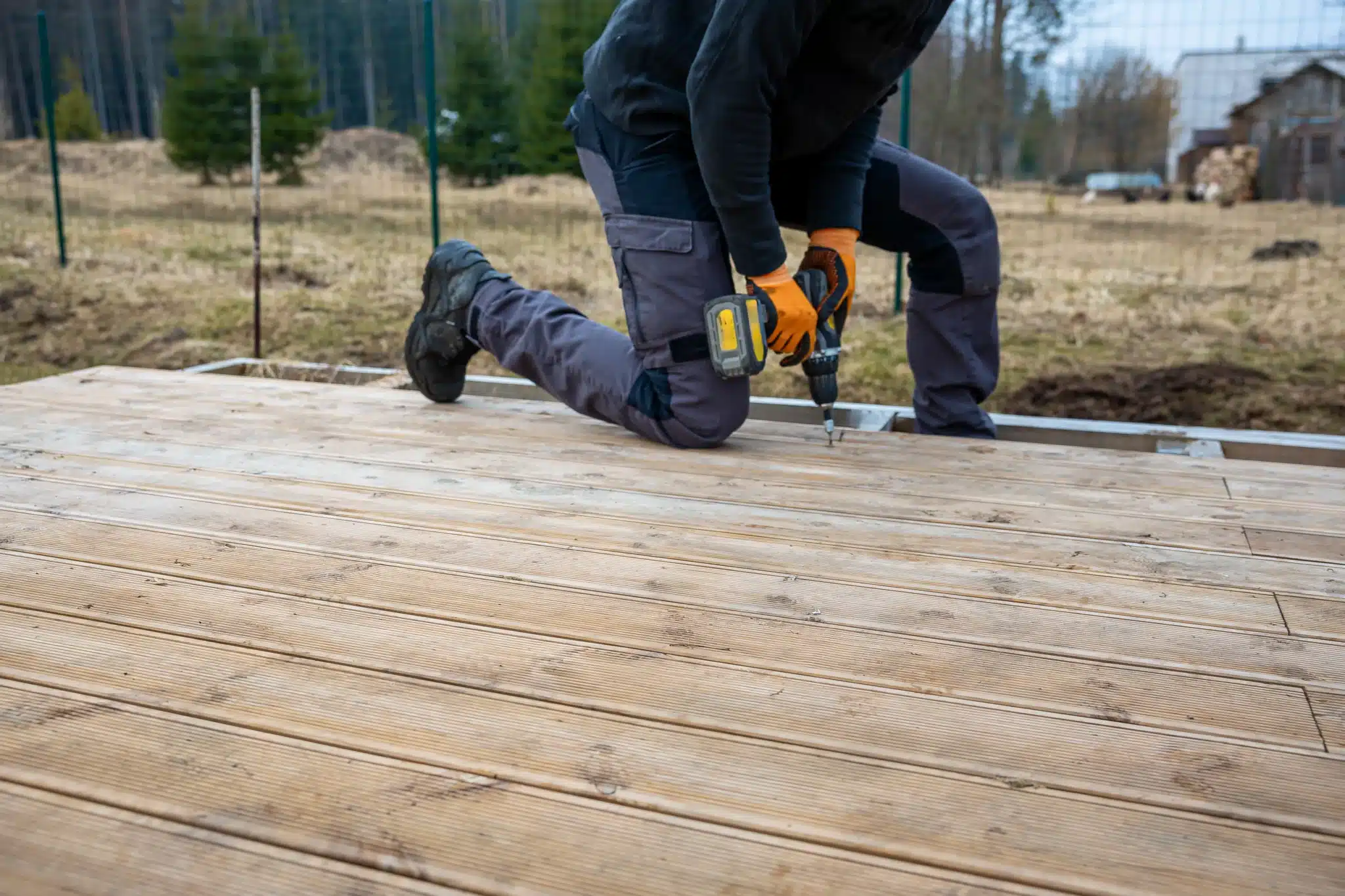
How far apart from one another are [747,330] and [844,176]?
45 centimetres

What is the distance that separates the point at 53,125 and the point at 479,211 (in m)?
2.67

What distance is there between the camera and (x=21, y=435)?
7.39 ft

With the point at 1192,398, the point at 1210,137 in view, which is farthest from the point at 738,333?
the point at 1210,137

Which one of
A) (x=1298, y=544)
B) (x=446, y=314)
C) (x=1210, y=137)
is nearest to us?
(x=1298, y=544)

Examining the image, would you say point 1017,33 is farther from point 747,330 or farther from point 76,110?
point 76,110

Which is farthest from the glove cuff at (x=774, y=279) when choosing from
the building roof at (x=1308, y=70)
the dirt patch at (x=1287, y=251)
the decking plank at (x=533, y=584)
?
the dirt patch at (x=1287, y=251)

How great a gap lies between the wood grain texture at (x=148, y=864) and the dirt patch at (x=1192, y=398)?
10.2 feet

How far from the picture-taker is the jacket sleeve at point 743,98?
1.79 meters

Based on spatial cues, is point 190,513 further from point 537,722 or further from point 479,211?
point 479,211

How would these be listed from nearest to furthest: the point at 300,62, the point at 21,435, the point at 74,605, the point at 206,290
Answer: the point at 74,605 < the point at 21,435 < the point at 206,290 < the point at 300,62

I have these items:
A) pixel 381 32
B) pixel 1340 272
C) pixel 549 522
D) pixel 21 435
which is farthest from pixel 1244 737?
pixel 381 32

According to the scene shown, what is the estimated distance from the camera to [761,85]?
184cm

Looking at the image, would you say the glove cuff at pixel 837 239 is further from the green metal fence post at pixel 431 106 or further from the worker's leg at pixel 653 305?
the green metal fence post at pixel 431 106

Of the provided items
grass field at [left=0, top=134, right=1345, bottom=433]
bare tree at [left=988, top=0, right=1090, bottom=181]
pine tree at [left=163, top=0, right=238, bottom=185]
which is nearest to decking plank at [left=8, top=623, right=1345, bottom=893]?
grass field at [left=0, top=134, right=1345, bottom=433]
